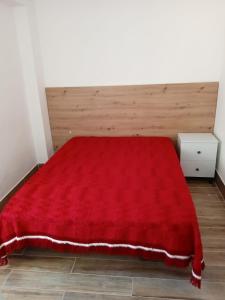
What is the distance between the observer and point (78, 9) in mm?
2887

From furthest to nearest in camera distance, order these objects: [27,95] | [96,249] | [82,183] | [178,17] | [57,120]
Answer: [57,120], [27,95], [178,17], [82,183], [96,249]

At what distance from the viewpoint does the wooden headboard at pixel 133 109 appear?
303cm

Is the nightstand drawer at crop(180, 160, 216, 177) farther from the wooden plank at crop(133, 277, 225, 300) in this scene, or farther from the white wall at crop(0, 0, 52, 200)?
the white wall at crop(0, 0, 52, 200)

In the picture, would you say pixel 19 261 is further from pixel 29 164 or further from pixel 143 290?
pixel 29 164

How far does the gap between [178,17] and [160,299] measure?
283cm

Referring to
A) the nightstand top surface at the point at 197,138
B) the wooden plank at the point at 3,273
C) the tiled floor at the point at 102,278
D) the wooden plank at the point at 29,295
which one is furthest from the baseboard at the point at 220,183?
the wooden plank at the point at 3,273

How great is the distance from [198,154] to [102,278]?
5.90 ft

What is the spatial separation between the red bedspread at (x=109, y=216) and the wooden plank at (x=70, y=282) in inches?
8.2

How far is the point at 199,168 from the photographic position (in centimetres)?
290

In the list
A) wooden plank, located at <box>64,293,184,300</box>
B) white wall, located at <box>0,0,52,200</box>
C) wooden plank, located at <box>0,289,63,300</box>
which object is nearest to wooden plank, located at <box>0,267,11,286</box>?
wooden plank, located at <box>0,289,63,300</box>

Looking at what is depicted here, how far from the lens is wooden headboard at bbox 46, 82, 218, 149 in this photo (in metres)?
3.03

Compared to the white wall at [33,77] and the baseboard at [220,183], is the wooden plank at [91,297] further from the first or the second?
the white wall at [33,77]

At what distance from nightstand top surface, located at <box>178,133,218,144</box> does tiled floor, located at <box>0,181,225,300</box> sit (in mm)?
1167

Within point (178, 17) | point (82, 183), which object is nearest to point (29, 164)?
point (82, 183)
